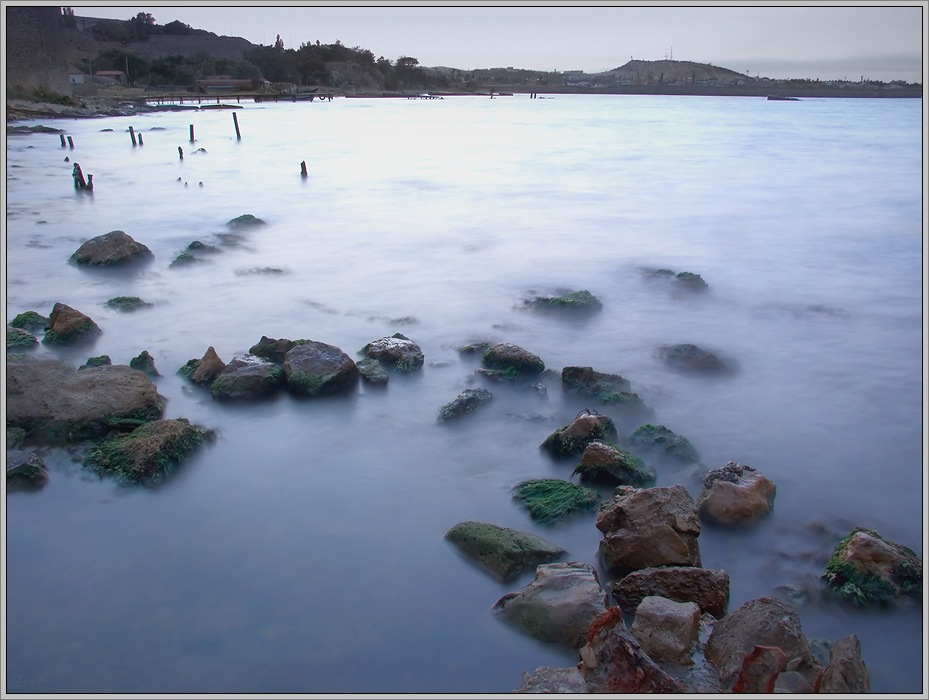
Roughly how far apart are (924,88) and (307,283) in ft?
26.9

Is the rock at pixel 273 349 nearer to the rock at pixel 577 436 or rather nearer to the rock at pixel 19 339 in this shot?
the rock at pixel 19 339

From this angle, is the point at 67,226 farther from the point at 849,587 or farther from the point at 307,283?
the point at 849,587

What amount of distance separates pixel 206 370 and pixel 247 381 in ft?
1.87

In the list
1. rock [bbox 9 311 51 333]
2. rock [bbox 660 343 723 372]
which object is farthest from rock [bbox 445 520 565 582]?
rock [bbox 9 311 51 333]

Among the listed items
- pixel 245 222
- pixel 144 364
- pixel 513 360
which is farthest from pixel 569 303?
pixel 245 222

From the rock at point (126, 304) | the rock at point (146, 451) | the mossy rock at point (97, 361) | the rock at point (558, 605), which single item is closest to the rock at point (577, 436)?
the rock at point (558, 605)

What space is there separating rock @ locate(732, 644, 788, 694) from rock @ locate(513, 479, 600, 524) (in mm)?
1673

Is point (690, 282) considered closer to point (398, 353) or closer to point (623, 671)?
point (398, 353)

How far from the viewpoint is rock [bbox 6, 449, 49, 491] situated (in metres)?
4.88

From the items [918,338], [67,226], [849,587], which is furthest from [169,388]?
[67,226]

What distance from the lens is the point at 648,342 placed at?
26.8 ft

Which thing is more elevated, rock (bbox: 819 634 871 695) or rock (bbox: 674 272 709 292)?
rock (bbox: 819 634 871 695)

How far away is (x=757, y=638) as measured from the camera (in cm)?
328

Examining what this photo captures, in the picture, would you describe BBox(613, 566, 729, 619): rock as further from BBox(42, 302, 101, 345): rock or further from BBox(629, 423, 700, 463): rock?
BBox(42, 302, 101, 345): rock
